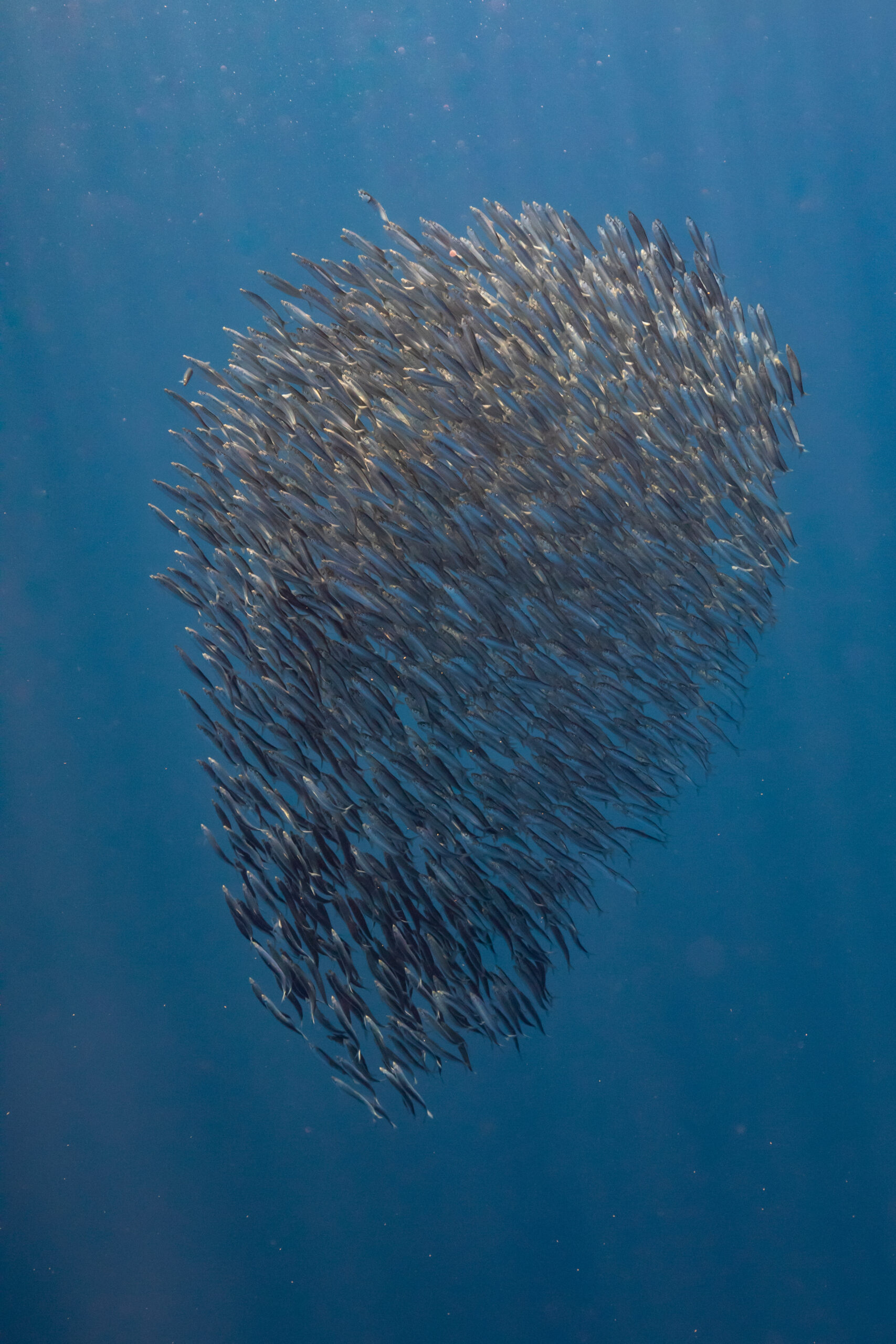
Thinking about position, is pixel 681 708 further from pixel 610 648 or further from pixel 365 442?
pixel 365 442

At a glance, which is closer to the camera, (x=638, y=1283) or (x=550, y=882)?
(x=550, y=882)

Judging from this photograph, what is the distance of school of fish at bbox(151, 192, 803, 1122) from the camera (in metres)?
2.74

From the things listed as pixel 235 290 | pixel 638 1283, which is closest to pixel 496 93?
pixel 235 290

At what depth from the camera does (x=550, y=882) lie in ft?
10.7

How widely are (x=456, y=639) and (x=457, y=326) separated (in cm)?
100

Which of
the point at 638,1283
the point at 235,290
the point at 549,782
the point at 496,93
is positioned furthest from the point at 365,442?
the point at 638,1283

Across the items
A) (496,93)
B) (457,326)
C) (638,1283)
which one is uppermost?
(496,93)

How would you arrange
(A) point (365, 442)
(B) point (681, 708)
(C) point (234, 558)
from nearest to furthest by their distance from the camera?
(A) point (365, 442) → (C) point (234, 558) → (B) point (681, 708)

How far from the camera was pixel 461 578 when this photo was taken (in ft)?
8.93

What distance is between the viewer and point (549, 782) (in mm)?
3049

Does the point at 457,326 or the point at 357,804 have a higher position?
the point at 457,326

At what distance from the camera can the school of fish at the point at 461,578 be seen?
2.74 m

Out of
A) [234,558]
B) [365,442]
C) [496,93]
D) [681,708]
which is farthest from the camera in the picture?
[496,93]

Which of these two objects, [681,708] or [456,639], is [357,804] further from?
[681,708]
